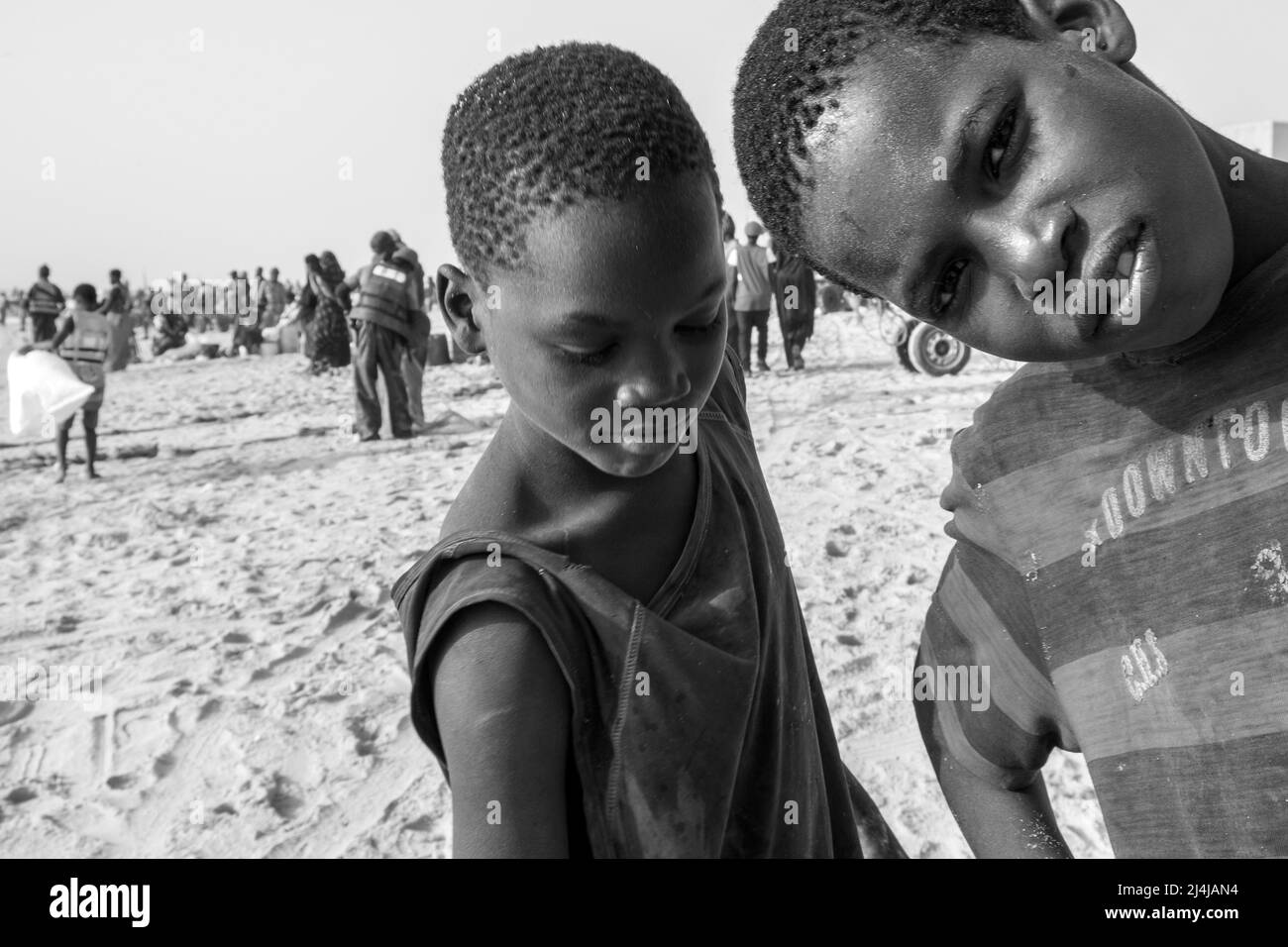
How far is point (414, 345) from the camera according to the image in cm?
877

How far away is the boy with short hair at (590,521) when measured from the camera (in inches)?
41.1

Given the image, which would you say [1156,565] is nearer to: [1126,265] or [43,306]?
[1126,265]

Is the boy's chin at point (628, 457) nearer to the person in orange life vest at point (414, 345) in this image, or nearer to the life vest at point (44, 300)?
the person in orange life vest at point (414, 345)

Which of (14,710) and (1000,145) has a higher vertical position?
(1000,145)

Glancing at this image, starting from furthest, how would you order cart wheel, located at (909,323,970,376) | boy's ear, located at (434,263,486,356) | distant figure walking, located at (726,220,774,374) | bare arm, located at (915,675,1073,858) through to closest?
distant figure walking, located at (726,220,774,374) → cart wheel, located at (909,323,970,376) → bare arm, located at (915,675,1073,858) → boy's ear, located at (434,263,486,356)

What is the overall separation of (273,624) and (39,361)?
4237mm

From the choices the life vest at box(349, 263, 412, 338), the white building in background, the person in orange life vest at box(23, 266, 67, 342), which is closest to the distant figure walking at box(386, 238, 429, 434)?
the life vest at box(349, 263, 412, 338)

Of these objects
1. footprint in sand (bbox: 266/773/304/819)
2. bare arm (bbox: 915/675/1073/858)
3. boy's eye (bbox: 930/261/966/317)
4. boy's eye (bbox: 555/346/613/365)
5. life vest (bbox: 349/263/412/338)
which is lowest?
footprint in sand (bbox: 266/773/304/819)

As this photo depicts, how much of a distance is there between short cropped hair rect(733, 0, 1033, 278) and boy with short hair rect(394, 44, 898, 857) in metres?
0.07

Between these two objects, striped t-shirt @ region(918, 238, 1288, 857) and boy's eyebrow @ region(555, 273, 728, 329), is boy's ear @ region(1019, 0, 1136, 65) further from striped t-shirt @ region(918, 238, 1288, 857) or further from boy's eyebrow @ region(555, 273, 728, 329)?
Answer: boy's eyebrow @ region(555, 273, 728, 329)

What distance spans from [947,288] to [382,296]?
770 centimetres

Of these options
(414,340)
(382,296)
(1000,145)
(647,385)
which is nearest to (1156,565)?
(1000,145)

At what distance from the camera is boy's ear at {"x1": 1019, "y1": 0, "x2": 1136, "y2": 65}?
1057 mm
